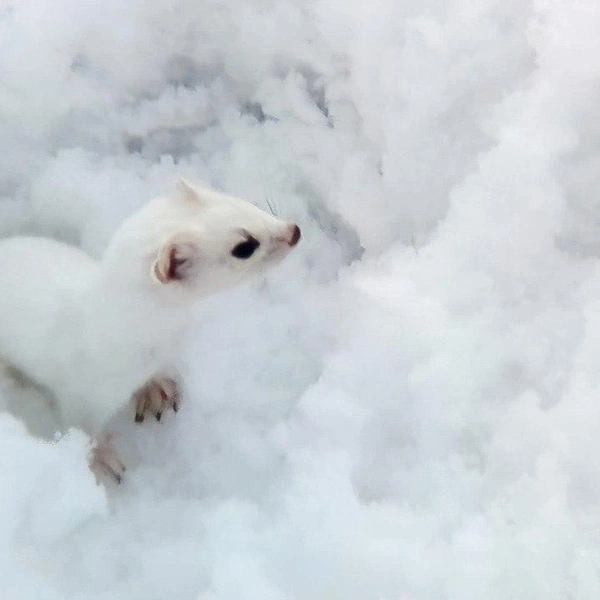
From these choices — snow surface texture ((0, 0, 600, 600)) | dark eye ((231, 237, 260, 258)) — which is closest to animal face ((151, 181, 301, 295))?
dark eye ((231, 237, 260, 258))

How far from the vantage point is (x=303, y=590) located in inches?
37.2

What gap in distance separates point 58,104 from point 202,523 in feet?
2.44

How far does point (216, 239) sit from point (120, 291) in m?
0.14

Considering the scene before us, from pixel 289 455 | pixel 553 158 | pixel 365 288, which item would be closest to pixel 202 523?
pixel 289 455

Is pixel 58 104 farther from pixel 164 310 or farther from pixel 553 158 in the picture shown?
pixel 553 158

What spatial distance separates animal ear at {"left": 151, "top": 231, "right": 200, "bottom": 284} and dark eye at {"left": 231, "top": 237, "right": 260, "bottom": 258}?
52mm

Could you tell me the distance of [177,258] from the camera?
872 millimetres

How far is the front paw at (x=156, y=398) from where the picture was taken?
3.94 feet

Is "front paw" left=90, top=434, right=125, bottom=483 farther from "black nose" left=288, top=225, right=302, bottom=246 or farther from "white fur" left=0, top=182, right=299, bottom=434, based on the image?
"black nose" left=288, top=225, right=302, bottom=246

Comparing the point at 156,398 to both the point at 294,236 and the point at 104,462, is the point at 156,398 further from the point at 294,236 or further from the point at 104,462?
the point at 294,236

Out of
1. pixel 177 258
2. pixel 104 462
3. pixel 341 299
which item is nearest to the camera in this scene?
pixel 177 258

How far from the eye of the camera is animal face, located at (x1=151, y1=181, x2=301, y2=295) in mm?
891

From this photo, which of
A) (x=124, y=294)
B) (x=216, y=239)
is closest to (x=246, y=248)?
(x=216, y=239)

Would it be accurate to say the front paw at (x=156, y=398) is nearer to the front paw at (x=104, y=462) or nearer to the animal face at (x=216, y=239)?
the front paw at (x=104, y=462)
